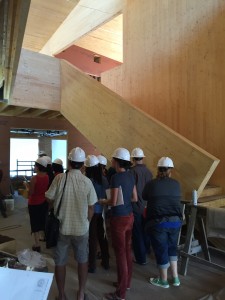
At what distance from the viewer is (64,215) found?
104 inches

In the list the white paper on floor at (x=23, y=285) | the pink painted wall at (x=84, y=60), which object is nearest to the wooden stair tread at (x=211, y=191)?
the white paper on floor at (x=23, y=285)

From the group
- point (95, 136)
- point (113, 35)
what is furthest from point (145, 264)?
point (113, 35)

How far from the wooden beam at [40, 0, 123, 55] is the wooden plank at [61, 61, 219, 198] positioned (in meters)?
2.66

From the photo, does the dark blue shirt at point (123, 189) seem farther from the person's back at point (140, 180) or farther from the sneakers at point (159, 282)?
the sneakers at point (159, 282)

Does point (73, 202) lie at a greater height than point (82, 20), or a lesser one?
lesser

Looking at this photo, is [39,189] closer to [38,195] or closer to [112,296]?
[38,195]

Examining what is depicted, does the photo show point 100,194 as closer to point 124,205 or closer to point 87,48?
point 124,205

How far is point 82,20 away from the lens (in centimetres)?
894

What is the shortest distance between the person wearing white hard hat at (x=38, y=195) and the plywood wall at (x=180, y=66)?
3089mm

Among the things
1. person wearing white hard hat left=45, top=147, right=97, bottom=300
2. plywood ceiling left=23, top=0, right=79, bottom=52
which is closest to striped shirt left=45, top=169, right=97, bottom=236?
person wearing white hard hat left=45, top=147, right=97, bottom=300

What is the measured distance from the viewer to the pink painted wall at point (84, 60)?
10922 millimetres

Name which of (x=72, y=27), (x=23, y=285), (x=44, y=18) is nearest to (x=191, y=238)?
(x=23, y=285)

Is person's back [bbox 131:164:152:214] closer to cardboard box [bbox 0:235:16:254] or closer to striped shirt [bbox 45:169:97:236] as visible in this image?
striped shirt [bbox 45:169:97:236]

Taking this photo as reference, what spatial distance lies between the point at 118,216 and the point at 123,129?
7.88 ft
